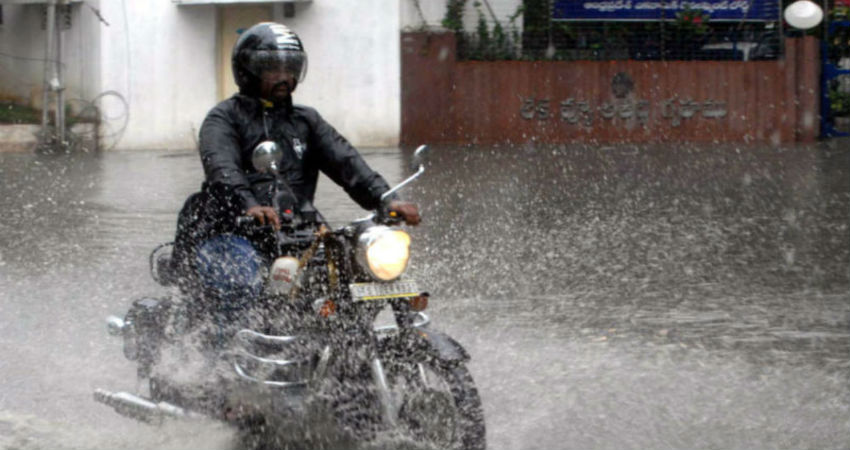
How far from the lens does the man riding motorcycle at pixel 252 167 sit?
474cm

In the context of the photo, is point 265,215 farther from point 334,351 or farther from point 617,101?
point 617,101

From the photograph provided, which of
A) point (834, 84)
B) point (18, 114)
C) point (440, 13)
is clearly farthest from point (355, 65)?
point (834, 84)

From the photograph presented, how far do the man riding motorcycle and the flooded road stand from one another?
0.69m

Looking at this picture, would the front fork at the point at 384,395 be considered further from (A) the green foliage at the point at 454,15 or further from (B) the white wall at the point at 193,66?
(A) the green foliage at the point at 454,15

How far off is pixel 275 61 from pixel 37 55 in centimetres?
1885

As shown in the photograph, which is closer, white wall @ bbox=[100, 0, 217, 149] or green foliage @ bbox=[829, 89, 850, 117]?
white wall @ bbox=[100, 0, 217, 149]

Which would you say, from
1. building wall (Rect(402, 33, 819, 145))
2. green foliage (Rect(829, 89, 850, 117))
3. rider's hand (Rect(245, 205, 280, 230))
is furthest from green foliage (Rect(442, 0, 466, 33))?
rider's hand (Rect(245, 205, 280, 230))

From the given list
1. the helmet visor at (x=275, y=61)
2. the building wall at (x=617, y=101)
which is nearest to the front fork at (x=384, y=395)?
the helmet visor at (x=275, y=61)

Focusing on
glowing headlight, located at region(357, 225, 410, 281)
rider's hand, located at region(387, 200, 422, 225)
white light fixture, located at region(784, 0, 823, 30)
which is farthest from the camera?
white light fixture, located at region(784, 0, 823, 30)

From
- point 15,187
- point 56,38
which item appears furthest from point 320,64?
point 15,187

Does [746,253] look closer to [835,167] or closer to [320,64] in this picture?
[835,167]

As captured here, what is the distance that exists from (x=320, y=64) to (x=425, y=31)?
1683 mm

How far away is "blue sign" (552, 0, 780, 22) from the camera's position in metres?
21.6

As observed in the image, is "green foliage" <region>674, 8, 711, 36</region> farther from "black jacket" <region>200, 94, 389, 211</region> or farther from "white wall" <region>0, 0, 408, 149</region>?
"black jacket" <region>200, 94, 389, 211</region>
